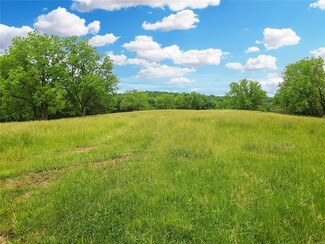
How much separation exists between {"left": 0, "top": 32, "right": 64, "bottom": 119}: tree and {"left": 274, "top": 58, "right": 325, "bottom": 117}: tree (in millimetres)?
47898

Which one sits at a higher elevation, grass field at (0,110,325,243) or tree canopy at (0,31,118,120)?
tree canopy at (0,31,118,120)

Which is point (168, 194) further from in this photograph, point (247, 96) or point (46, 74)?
point (247, 96)

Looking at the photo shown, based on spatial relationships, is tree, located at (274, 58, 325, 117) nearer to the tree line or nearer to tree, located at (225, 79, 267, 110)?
the tree line

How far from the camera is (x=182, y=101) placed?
391ft

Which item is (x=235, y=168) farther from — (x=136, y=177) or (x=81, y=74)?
(x=81, y=74)

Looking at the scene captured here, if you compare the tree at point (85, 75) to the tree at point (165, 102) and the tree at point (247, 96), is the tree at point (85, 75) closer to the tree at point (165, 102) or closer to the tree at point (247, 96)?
the tree at point (247, 96)

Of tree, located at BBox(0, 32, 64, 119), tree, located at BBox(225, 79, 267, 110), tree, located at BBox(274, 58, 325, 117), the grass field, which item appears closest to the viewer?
the grass field

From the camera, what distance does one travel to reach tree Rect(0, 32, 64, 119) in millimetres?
30984

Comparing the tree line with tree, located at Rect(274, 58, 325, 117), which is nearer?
the tree line

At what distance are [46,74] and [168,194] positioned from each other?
3435cm

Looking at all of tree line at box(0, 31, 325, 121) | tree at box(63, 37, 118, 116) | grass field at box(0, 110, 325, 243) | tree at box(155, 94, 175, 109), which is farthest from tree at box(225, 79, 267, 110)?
grass field at box(0, 110, 325, 243)

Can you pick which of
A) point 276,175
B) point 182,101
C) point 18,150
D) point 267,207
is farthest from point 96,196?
point 182,101

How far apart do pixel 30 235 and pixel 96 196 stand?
146cm

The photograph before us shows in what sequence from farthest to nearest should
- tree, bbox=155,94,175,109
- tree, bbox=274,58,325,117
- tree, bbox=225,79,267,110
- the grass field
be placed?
tree, bbox=155,94,175,109 → tree, bbox=225,79,267,110 → tree, bbox=274,58,325,117 → the grass field
